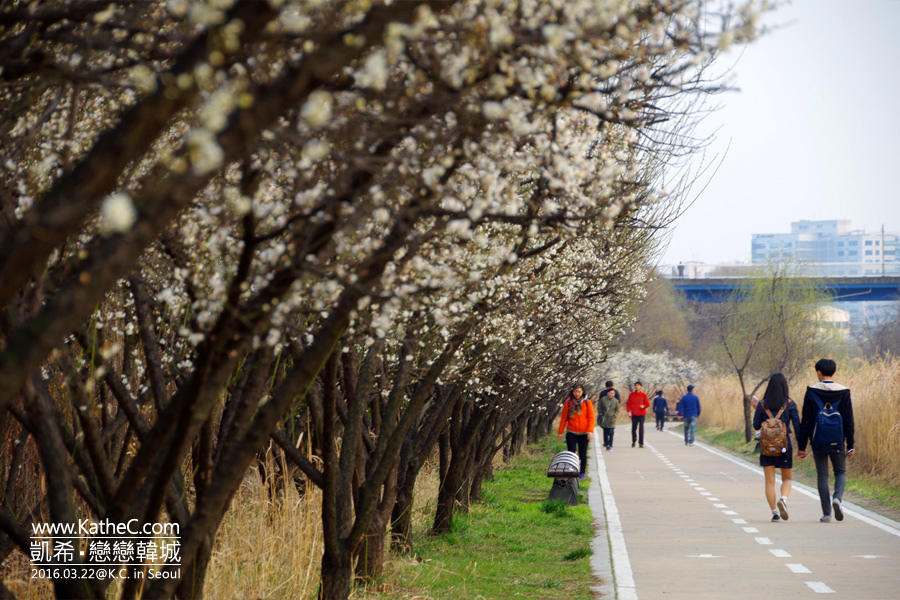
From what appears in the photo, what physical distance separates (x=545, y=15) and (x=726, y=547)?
9326 mm

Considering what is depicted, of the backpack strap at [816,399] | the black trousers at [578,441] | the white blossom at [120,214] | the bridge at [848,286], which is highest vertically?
the bridge at [848,286]

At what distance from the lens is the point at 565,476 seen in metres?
15.6

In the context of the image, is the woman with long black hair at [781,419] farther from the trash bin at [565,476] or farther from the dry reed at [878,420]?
the dry reed at [878,420]

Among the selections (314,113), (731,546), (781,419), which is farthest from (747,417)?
(314,113)

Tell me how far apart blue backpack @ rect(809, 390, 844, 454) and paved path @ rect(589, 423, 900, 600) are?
1.00 meters

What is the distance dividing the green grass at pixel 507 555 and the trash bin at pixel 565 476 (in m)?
0.31

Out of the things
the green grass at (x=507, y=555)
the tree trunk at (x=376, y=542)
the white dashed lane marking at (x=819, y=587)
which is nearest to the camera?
the tree trunk at (x=376, y=542)

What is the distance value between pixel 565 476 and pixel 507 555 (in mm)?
4782

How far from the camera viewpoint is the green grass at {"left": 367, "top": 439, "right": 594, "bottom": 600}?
8703 millimetres

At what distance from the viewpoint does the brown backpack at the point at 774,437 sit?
512 inches

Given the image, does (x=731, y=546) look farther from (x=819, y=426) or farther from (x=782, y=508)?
(x=782, y=508)

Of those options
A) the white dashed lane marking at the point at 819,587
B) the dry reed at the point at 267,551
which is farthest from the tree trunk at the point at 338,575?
the white dashed lane marking at the point at 819,587

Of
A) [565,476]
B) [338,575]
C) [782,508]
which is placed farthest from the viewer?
[565,476]

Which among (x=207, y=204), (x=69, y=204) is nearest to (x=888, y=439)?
(x=207, y=204)
